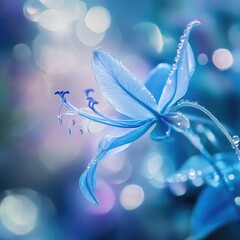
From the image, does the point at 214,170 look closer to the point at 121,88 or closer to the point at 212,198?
the point at 212,198

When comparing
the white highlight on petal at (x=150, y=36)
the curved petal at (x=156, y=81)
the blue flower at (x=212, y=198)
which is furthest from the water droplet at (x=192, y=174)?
the white highlight on petal at (x=150, y=36)

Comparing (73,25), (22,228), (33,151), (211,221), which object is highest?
(73,25)

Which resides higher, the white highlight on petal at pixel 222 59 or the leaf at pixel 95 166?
the white highlight on petal at pixel 222 59

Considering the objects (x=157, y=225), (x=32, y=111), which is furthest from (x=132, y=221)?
(x=32, y=111)

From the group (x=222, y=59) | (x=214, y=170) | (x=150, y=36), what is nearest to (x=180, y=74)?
(x=214, y=170)

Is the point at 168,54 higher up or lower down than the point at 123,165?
higher up

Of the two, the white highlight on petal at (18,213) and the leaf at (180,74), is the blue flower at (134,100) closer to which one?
the leaf at (180,74)

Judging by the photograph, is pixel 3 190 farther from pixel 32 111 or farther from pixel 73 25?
pixel 73 25
